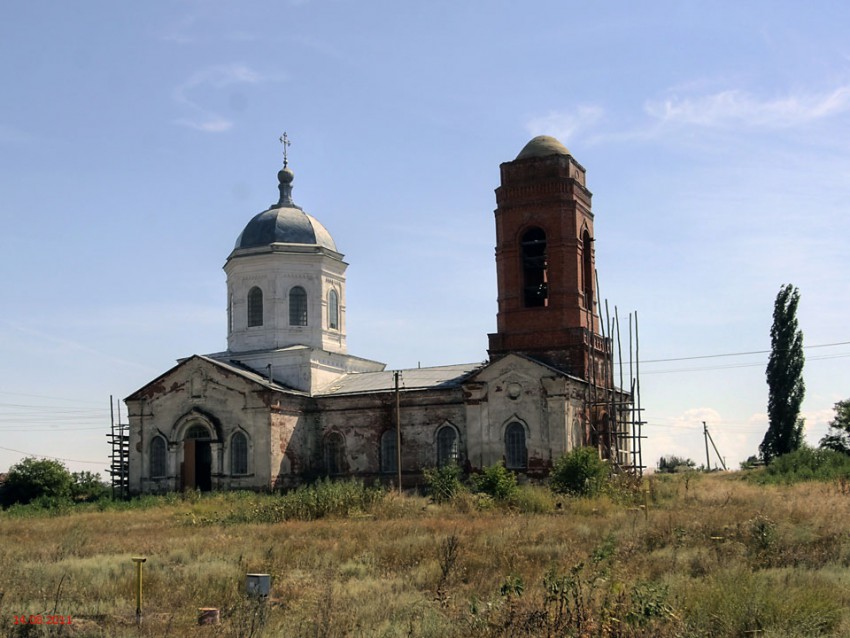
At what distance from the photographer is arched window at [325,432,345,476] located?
33.5 m

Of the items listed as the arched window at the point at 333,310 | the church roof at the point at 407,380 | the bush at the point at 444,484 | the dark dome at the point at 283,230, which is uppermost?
the dark dome at the point at 283,230

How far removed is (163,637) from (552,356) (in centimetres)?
2125

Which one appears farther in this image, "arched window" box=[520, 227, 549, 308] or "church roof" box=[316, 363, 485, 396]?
"church roof" box=[316, 363, 485, 396]

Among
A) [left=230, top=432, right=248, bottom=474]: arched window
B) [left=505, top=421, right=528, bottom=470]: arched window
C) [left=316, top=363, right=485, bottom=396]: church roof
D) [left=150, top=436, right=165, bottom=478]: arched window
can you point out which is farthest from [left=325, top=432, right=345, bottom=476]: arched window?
[left=505, top=421, right=528, bottom=470]: arched window

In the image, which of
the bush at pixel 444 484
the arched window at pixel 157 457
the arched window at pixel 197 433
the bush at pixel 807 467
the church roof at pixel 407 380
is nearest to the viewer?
the bush at pixel 444 484

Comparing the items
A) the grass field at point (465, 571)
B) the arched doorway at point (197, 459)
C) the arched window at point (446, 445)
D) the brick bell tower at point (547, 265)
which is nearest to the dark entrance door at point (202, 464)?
the arched doorway at point (197, 459)

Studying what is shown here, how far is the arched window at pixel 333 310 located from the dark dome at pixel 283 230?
5.88ft

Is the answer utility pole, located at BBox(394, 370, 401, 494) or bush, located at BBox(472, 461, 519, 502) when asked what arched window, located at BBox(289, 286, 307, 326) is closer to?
utility pole, located at BBox(394, 370, 401, 494)

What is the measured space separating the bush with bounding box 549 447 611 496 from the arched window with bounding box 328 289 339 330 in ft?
40.6

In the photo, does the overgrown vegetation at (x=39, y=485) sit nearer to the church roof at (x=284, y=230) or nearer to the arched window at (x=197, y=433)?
the arched window at (x=197, y=433)

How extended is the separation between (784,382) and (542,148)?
1647 cm

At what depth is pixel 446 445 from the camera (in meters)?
31.7

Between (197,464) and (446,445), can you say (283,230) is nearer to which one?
(197,464)

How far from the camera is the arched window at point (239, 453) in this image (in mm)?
32719
